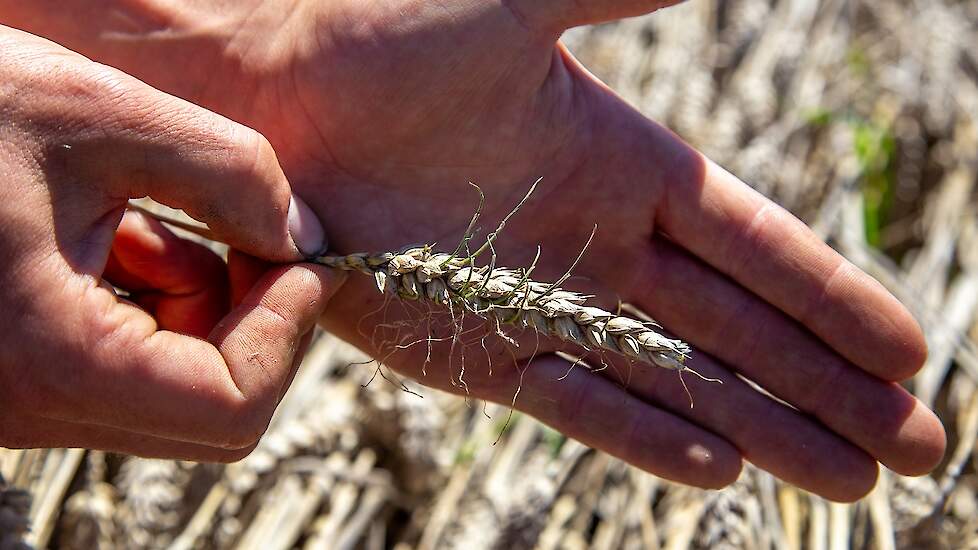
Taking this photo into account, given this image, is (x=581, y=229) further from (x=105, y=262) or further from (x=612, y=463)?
(x=105, y=262)

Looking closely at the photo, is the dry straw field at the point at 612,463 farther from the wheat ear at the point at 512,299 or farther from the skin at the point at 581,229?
the wheat ear at the point at 512,299

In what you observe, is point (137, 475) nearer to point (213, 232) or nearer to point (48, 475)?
point (48, 475)

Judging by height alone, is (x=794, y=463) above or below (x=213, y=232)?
below

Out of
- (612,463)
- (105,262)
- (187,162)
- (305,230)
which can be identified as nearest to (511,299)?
(305,230)

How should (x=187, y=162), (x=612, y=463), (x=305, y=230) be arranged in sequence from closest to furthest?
(x=187, y=162) → (x=305, y=230) → (x=612, y=463)

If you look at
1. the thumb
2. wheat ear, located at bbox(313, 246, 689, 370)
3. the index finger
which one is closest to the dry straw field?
the index finger

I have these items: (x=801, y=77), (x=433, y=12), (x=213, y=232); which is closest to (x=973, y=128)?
(x=801, y=77)

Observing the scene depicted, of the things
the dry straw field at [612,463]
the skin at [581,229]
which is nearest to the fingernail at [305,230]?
the skin at [581,229]

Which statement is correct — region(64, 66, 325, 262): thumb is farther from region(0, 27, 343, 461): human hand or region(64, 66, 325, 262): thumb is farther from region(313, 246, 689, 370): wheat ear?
region(313, 246, 689, 370): wheat ear
